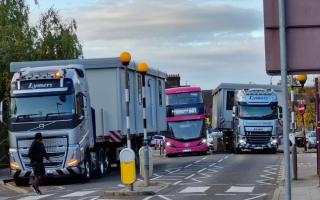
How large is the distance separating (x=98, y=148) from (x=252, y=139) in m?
18.9

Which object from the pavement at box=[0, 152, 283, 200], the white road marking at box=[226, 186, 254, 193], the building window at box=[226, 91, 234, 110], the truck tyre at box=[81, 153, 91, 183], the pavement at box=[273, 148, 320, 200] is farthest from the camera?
the building window at box=[226, 91, 234, 110]

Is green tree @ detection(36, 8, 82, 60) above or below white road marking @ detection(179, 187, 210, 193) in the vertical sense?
above

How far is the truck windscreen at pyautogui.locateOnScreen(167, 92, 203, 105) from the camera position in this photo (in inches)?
1836

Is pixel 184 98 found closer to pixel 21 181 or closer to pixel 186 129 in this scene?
pixel 186 129

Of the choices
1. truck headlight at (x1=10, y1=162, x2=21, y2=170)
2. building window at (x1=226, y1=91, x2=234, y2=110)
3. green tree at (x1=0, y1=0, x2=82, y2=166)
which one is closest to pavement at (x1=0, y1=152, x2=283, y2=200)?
truck headlight at (x1=10, y1=162, x2=21, y2=170)

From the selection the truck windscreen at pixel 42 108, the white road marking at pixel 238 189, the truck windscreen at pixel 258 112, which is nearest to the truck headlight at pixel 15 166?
the truck windscreen at pixel 42 108

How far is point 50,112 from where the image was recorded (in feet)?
79.8

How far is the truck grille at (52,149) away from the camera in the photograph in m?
24.2

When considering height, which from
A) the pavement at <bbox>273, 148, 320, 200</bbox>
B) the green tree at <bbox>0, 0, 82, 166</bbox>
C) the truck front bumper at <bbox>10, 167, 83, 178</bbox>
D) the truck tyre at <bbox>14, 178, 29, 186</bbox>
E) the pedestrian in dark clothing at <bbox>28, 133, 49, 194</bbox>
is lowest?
the truck tyre at <bbox>14, 178, 29, 186</bbox>

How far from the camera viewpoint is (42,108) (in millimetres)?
24281

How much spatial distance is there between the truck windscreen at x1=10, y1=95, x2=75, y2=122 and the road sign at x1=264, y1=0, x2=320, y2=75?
18068 millimetres

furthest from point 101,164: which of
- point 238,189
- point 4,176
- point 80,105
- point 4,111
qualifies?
point 238,189

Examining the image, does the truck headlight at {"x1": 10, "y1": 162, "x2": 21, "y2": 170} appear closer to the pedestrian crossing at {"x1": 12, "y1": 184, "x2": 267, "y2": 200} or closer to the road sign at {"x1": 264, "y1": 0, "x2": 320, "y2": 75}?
the pedestrian crossing at {"x1": 12, "y1": 184, "x2": 267, "y2": 200}

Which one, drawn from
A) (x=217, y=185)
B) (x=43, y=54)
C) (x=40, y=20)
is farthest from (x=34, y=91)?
(x=40, y=20)
